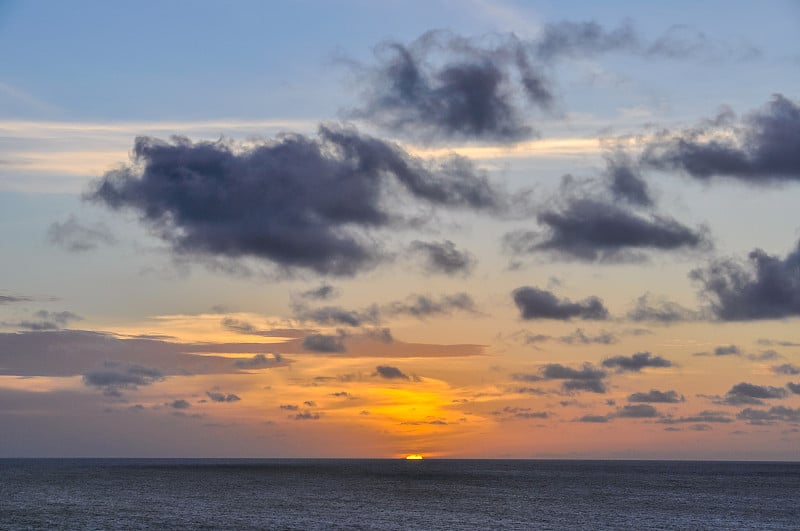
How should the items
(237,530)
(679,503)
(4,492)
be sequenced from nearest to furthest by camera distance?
(237,530), (679,503), (4,492)

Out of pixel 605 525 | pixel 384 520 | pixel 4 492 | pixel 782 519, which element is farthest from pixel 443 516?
pixel 4 492

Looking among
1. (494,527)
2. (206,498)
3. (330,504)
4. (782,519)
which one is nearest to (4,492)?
(206,498)

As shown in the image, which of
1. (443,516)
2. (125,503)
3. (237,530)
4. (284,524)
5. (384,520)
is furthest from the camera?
(125,503)

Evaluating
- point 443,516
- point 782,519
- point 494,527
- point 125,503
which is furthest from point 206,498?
point 782,519

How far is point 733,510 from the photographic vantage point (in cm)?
16575

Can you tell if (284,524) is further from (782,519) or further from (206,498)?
(782,519)

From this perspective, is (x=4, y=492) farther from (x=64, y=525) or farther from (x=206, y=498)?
(x=64, y=525)

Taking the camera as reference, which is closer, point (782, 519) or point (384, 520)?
point (384, 520)

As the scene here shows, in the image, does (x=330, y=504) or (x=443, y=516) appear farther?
(x=330, y=504)

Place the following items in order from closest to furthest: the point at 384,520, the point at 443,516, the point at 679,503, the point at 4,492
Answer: the point at 384,520
the point at 443,516
the point at 679,503
the point at 4,492

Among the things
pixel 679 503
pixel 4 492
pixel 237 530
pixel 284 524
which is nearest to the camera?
pixel 237 530

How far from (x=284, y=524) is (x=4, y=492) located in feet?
318

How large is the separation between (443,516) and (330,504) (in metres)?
29.8

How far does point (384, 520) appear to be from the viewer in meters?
136
